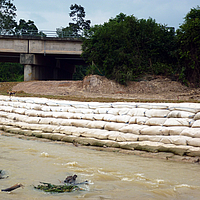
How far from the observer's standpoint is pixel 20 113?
746 cm

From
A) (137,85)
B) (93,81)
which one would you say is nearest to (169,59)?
(137,85)

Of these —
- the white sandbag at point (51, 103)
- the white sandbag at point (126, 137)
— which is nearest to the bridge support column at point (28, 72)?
the white sandbag at point (51, 103)

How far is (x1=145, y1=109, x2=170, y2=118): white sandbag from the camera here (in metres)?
5.07

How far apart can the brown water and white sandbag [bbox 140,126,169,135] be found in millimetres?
701

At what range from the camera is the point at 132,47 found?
15.8m

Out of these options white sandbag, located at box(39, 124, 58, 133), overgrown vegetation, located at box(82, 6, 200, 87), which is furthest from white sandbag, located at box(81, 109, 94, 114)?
overgrown vegetation, located at box(82, 6, 200, 87)

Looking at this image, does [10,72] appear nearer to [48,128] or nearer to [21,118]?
[21,118]

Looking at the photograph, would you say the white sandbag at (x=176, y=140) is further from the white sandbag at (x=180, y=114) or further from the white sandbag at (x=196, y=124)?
the white sandbag at (x=180, y=114)

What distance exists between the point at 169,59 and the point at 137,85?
292cm

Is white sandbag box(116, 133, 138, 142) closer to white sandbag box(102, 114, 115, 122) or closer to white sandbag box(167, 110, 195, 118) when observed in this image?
white sandbag box(102, 114, 115, 122)

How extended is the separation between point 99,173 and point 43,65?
1916 centimetres

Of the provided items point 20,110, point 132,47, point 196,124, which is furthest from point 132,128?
point 132,47

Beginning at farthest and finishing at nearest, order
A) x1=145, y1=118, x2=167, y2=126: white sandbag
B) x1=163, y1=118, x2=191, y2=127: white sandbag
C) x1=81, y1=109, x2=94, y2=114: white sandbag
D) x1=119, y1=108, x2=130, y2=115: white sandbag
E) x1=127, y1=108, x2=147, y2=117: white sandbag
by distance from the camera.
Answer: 1. x1=81, y1=109, x2=94, y2=114: white sandbag
2. x1=119, y1=108, x2=130, y2=115: white sandbag
3. x1=127, y1=108, x2=147, y2=117: white sandbag
4. x1=145, y1=118, x2=167, y2=126: white sandbag
5. x1=163, y1=118, x2=191, y2=127: white sandbag

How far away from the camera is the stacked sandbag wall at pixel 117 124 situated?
179 inches
